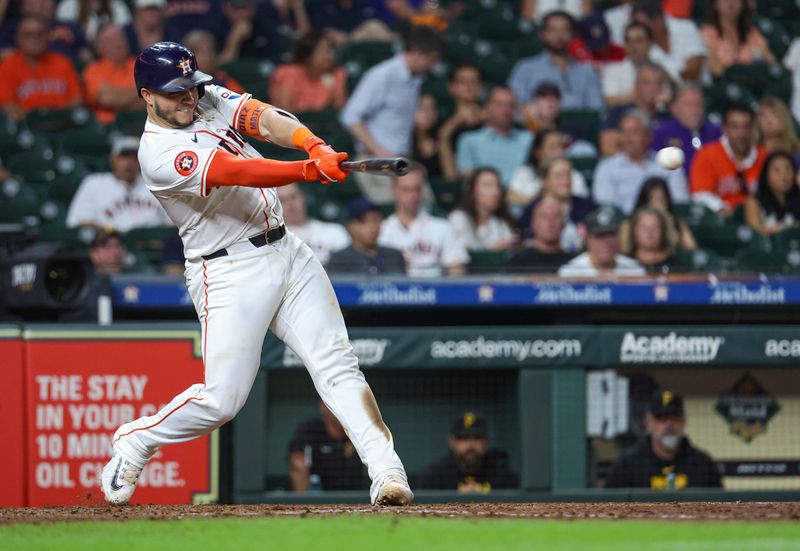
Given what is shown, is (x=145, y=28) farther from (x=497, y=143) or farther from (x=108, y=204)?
(x=497, y=143)

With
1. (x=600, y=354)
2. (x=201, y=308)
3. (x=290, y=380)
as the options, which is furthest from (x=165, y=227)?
(x=201, y=308)

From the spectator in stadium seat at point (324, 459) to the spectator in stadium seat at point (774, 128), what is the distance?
156 inches

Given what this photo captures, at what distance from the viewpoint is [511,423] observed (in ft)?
22.6

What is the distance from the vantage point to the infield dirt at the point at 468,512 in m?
4.34

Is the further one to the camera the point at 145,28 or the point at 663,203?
the point at 145,28

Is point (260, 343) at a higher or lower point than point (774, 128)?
lower

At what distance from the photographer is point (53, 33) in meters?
9.37

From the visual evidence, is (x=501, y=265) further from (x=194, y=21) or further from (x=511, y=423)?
(x=194, y=21)

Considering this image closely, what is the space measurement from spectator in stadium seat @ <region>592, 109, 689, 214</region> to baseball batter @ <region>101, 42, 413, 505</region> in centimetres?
408

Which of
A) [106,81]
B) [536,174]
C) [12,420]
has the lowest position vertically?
[12,420]

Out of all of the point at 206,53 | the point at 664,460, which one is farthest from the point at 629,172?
the point at 206,53

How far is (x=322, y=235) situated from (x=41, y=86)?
2.60m

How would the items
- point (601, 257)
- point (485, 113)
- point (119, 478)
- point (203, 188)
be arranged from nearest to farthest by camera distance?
point (203, 188), point (119, 478), point (601, 257), point (485, 113)

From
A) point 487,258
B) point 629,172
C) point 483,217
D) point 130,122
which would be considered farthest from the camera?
point 130,122
